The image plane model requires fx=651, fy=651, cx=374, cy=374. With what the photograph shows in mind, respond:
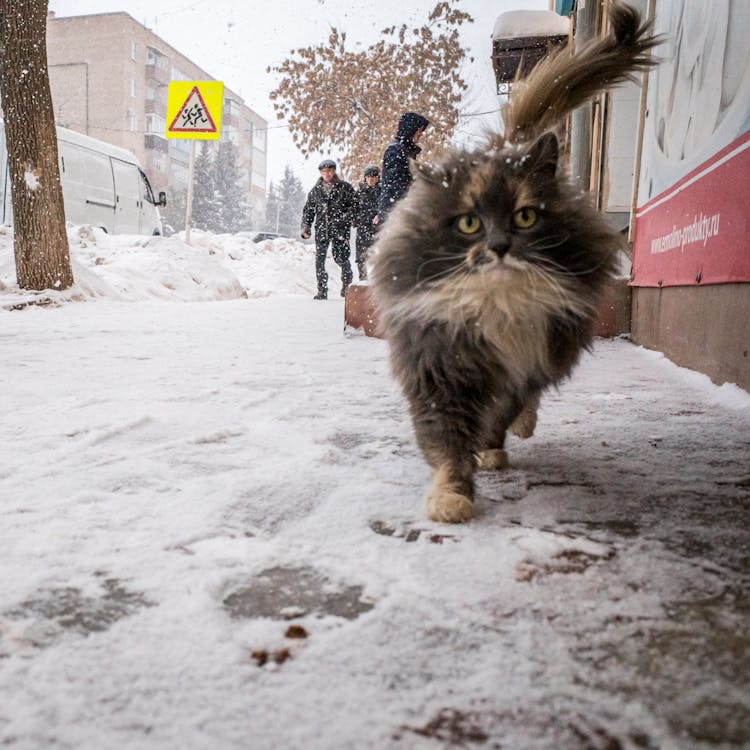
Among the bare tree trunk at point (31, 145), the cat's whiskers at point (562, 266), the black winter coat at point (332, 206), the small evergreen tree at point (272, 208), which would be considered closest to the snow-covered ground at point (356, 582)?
the cat's whiskers at point (562, 266)

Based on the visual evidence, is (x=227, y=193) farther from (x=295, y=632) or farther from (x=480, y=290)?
(x=295, y=632)

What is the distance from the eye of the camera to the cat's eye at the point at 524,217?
1.87m

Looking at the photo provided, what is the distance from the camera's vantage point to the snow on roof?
29.7 ft

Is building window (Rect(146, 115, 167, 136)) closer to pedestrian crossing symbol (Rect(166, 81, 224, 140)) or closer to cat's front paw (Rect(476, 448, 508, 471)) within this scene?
pedestrian crossing symbol (Rect(166, 81, 224, 140))

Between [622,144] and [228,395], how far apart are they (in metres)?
5.99

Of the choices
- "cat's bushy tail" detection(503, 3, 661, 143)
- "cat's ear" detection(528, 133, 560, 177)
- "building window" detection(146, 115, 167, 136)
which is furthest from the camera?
"building window" detection(146, 115, 167, 136)

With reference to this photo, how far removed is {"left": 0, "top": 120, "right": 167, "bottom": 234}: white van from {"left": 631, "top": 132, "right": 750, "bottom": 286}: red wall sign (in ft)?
29.7

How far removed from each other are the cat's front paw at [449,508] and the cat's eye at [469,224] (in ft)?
2.44

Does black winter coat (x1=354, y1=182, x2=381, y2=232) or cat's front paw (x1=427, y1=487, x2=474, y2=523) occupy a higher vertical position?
black winter coat (x1=354, y1=182, x2=381, y2=232)

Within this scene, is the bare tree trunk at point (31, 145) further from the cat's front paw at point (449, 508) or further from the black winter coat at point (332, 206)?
the cat's front paw at point (449, 508)

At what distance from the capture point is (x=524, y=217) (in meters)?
1.88

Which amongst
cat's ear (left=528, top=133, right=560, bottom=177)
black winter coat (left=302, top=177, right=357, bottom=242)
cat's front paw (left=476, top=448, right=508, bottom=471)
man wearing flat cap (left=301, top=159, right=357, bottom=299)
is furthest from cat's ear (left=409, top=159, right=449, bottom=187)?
black winter coat (left=302, top=177, right=357, bottom=242)

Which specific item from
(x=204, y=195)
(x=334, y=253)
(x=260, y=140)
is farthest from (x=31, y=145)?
(x=260, y=140)

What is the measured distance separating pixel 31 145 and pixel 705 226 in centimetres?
698
